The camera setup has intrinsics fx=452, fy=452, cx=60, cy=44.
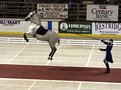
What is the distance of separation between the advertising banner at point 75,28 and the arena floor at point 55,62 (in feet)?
8.60

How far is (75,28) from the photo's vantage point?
30328mm

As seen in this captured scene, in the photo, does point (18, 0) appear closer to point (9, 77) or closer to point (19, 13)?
point (19, 13)

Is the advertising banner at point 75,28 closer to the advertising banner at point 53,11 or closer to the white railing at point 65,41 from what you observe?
the white railing at point 65,41

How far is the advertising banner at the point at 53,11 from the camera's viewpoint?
104ft

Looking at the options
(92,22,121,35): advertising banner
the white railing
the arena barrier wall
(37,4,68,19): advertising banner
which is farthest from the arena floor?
(37,4,68,19): advertising banner

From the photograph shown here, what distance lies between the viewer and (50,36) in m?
17.9

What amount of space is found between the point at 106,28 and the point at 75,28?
207cm

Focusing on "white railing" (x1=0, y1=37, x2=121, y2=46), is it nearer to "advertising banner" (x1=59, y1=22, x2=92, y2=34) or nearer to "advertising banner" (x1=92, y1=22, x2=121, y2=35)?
"advertising banner" (x1=59, y1=22, x2=92, y2=34)

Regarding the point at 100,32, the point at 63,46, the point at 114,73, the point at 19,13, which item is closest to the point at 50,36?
the point at 114,73

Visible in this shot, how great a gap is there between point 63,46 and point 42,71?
8.23 m

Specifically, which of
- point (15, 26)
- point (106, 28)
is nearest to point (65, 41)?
point (106, 28)

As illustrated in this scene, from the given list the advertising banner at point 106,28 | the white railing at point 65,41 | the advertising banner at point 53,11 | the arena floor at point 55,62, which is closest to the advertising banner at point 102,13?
the advertising banner at point 106,28

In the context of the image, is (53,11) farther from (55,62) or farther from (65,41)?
(55,62)

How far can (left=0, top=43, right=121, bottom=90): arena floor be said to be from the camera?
1677 cm
